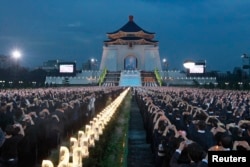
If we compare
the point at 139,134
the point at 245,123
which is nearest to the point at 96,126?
the point at 245,123

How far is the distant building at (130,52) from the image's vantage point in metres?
152

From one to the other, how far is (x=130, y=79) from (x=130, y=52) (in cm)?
4064

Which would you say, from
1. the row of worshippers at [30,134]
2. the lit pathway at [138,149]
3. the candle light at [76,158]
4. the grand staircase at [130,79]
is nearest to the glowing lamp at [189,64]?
the grand staircase at [130,79]

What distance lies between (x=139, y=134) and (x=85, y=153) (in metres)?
14.1

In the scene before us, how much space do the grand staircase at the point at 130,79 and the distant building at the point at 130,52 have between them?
32398 mm

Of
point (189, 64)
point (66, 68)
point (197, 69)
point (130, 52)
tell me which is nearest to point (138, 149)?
point (66, 68)

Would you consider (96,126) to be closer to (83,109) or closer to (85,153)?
(85,153)

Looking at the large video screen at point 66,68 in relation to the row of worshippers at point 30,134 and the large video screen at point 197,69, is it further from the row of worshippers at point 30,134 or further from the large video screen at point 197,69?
the row of worshippers at point 30,134

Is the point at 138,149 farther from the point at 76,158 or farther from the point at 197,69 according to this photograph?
the point at 197,69

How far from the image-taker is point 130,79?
372 feet

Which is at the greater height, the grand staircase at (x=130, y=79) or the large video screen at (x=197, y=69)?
the large video screen at (x=197, y=69)

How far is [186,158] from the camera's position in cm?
1005

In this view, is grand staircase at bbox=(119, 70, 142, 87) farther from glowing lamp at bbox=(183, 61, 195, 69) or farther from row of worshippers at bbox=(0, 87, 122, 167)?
row of worshippers at bbox=(0, 87, 122, 167)

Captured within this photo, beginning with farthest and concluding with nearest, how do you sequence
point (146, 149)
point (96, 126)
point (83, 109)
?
point (83, 109)
point (146, 149)
point (96, 126)
